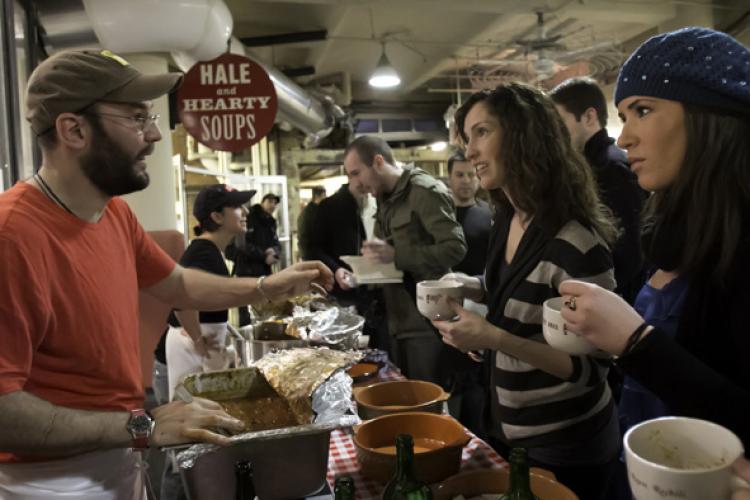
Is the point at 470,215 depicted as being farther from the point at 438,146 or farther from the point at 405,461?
the point at 438,146

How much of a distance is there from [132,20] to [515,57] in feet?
19.8

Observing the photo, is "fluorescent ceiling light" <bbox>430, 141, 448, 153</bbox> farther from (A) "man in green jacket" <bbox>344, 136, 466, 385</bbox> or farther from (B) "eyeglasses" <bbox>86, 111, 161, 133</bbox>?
(B) "eyeglasses" <bbox>86, 111, 161, 133</bbox>

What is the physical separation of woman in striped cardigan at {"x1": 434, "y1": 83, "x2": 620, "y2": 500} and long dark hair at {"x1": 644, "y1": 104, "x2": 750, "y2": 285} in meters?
0.43

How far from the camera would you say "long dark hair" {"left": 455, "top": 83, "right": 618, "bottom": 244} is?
1.54 meters

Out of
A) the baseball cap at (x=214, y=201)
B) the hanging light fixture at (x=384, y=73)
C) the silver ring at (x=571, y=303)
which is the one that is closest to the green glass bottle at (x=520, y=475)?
the silver ring at (x=571, y=303)

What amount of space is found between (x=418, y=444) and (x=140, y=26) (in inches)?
126

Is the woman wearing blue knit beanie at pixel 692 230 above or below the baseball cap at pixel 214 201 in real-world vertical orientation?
below

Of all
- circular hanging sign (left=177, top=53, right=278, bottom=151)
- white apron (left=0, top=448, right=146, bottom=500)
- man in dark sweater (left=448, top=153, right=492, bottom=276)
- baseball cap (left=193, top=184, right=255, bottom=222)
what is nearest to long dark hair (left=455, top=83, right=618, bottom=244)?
white apron (left=0, top=448, right=146, bottom=500)

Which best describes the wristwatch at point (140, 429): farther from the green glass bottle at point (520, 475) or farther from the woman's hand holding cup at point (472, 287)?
the woman's hand holding cup at point (472, 287)

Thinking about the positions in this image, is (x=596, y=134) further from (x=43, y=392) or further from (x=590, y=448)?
(x=43, y=392)

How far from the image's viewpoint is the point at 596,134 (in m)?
2.60

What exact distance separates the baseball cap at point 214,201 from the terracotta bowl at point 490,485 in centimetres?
263

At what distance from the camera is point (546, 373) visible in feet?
4.84

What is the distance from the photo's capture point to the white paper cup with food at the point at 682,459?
64 centimetres
